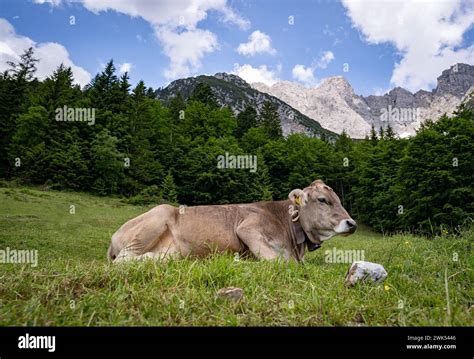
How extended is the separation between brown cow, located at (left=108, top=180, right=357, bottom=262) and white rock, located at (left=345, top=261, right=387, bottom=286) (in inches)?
61.5

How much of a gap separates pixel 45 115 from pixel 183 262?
42.5 m

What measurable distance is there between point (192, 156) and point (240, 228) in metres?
46.7

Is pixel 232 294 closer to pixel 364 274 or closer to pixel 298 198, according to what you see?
pixel 364 274

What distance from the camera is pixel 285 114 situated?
196m

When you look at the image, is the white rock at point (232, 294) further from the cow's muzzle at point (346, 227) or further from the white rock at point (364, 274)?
the cow's muzzle at point (346, 227)

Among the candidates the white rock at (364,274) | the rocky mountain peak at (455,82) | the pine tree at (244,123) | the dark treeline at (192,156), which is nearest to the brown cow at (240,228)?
the white rock at (364,274)

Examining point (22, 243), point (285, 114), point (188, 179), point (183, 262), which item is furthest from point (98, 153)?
point (285, 114)

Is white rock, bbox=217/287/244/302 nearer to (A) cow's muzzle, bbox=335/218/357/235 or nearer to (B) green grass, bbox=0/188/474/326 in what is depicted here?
(B) green grass, bbox=0/188/474/326

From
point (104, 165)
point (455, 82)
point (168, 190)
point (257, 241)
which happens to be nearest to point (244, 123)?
point (168, 190)

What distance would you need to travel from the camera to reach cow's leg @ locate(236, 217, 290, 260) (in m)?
5.44

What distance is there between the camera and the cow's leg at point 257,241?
5438 mm

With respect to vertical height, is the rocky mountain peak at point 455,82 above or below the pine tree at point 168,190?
above

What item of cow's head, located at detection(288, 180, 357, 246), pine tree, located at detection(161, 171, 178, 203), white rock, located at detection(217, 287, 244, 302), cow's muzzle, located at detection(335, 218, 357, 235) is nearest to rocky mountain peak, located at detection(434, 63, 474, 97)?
pine tree, located at detection(161, 171, 178, 203)
